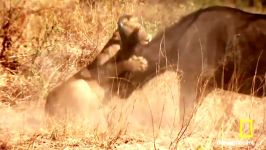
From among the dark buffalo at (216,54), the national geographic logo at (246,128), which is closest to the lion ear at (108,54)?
the dark buffalo at (216,54)

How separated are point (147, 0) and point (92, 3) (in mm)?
1396

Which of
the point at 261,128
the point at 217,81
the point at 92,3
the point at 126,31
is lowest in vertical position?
the point at 261,128

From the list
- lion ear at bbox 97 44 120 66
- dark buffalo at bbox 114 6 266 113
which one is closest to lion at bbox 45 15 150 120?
lion ear at bbox 97 44 120 66

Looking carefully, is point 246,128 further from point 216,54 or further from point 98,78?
point 98,78

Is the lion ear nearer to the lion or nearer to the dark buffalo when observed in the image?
the lion

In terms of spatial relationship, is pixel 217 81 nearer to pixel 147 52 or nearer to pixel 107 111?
pixel 147 52

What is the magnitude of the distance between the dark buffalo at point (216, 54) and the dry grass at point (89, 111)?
0.29 m

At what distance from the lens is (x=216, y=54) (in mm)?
8047

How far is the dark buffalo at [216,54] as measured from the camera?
7969mm

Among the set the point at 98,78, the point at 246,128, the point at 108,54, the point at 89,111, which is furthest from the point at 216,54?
the point at 89,111

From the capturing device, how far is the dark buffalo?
7.97 m

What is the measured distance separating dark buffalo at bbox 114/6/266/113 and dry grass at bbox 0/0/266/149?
289 millimetres

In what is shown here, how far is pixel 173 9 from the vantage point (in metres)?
13.1

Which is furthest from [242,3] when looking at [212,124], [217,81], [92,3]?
[212,124]
